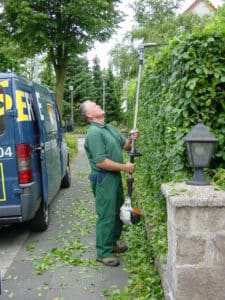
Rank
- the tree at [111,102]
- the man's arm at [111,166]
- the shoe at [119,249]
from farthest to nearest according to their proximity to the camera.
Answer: the tree at [111,102] → the shoe at [119,249] → the man's arm at [111,166]

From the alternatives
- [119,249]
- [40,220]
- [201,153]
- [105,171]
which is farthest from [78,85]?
[201,153]

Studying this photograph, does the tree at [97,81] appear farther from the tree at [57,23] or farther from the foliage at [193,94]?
the foliage at [193,94]

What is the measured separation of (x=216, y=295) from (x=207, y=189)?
803 millimetres

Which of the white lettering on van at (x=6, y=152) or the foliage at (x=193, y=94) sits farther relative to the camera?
the white lettering on van at (x=6, y=152)

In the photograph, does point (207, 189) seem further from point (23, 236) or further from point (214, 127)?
point (23, 236)

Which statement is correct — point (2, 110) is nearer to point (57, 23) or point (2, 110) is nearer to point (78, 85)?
point (57, 23)

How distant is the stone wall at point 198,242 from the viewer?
129 inches

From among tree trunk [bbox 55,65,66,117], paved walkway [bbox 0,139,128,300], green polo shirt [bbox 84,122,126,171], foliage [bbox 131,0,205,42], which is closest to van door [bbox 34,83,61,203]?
paved walkway [bbox 0,139,128,300]

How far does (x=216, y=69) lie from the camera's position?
3857mm

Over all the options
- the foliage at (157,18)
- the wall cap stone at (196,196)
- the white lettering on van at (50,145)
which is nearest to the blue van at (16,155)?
the white lettering on van at (50,145)

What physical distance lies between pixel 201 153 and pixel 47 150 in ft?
12.7

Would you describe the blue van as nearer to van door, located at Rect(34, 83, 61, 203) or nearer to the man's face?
van door, located at Rect(34, 83, 61, 203)

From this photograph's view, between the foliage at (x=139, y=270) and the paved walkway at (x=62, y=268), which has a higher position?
the foliage at (x=139, y=270)

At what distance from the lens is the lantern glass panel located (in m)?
3.41
